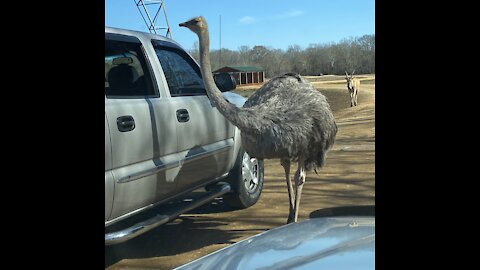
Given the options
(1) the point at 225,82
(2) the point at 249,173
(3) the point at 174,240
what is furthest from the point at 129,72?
(2) the point at 249,173

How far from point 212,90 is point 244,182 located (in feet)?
3.80

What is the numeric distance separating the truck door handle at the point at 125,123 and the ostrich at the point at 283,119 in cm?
93

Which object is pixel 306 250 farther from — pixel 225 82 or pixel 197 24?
pixel 225 82

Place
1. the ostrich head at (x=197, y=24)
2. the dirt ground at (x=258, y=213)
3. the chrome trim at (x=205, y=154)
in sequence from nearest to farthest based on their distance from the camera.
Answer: the dirt ground at (x=258, y=213), the chrome trim at (x=205, y=154), the ostrich head at (x=197, y=24)

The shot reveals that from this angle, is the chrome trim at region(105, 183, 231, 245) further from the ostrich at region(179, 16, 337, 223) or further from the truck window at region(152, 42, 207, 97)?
the truck window at region(152, 42, 207, 97)

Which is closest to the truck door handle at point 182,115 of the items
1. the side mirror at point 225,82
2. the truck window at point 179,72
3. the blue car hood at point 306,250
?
the truck window at point 179,72

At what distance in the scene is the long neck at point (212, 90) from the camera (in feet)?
12.1

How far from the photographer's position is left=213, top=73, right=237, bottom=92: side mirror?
13.5 ft

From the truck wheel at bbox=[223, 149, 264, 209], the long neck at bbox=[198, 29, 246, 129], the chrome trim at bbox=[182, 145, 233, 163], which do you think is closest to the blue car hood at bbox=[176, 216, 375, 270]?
the chrome trim at bbox=[182, 145, 233, 163]

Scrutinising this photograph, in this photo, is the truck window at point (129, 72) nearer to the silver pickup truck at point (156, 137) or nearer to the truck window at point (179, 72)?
the silver pickup truck at point (156, 137)

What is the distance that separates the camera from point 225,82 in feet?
13.8

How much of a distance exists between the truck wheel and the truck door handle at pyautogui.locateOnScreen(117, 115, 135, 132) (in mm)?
1721

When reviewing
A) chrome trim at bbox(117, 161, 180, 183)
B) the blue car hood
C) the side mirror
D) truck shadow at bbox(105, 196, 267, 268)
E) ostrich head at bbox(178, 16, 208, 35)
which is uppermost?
ostrich head at bbox(178, 16, 208, 35)
